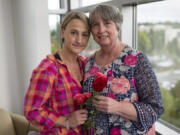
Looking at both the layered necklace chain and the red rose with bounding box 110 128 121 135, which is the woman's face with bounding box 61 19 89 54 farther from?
the red rose with bounding box 110 128 121 135

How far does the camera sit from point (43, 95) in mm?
1068

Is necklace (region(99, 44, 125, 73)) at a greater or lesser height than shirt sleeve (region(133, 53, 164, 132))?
greater

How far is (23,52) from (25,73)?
0.92 ft

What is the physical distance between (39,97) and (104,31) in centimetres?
53

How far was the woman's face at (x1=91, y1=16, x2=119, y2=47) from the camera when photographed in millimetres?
1133

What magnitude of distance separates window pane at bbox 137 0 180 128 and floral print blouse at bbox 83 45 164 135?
62cm

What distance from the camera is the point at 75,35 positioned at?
46.8 inches

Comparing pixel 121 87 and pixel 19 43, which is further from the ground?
pixel 19 43

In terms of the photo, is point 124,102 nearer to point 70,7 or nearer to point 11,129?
point 11,129

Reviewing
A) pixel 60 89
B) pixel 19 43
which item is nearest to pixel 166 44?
pixel 60 89

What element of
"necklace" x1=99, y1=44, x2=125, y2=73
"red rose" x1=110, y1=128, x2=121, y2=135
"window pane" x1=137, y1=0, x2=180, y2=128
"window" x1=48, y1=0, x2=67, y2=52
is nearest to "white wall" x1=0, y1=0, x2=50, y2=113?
"window" x1=48, y1=0, x2=67, y2=52

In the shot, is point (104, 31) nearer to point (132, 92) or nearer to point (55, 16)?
point (132, 92)

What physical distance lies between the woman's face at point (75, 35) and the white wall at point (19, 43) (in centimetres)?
139

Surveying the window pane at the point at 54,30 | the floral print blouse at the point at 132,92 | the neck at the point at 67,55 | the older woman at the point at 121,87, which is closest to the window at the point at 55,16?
the window pane at the point at 54,30
